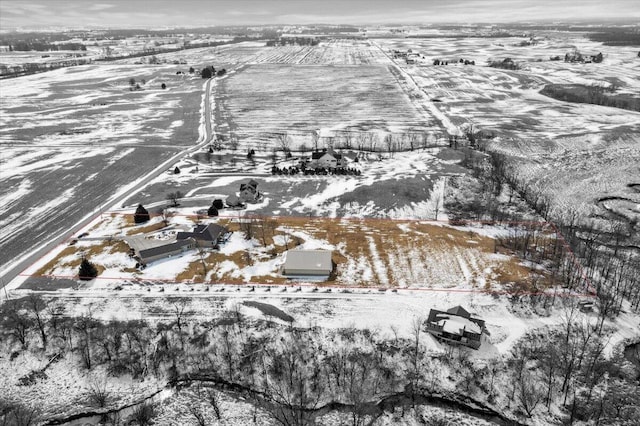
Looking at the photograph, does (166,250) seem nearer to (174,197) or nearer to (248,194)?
(174,197)

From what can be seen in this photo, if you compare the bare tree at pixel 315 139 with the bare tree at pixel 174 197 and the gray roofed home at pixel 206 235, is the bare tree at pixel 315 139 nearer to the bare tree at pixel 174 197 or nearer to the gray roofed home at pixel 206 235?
the bare tree at pixel 174 197

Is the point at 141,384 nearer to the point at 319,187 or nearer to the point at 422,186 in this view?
the point at 319,187

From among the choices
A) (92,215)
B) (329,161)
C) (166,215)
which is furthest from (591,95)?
(92,215)

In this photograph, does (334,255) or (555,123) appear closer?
(334,255)

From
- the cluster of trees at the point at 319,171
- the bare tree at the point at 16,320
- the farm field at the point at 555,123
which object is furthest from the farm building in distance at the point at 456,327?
the cluster of trees at the point at 319,171

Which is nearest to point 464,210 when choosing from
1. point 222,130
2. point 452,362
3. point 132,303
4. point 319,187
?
point 319,187

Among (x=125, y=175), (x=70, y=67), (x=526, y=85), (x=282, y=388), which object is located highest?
(x=70, y=67)

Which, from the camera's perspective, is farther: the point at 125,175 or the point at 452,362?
the point at 125,175

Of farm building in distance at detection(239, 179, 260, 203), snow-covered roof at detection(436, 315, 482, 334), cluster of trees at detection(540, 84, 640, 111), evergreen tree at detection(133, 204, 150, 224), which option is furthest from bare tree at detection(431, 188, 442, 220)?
cluster of trees at detection(540, 84, 640, 111)
